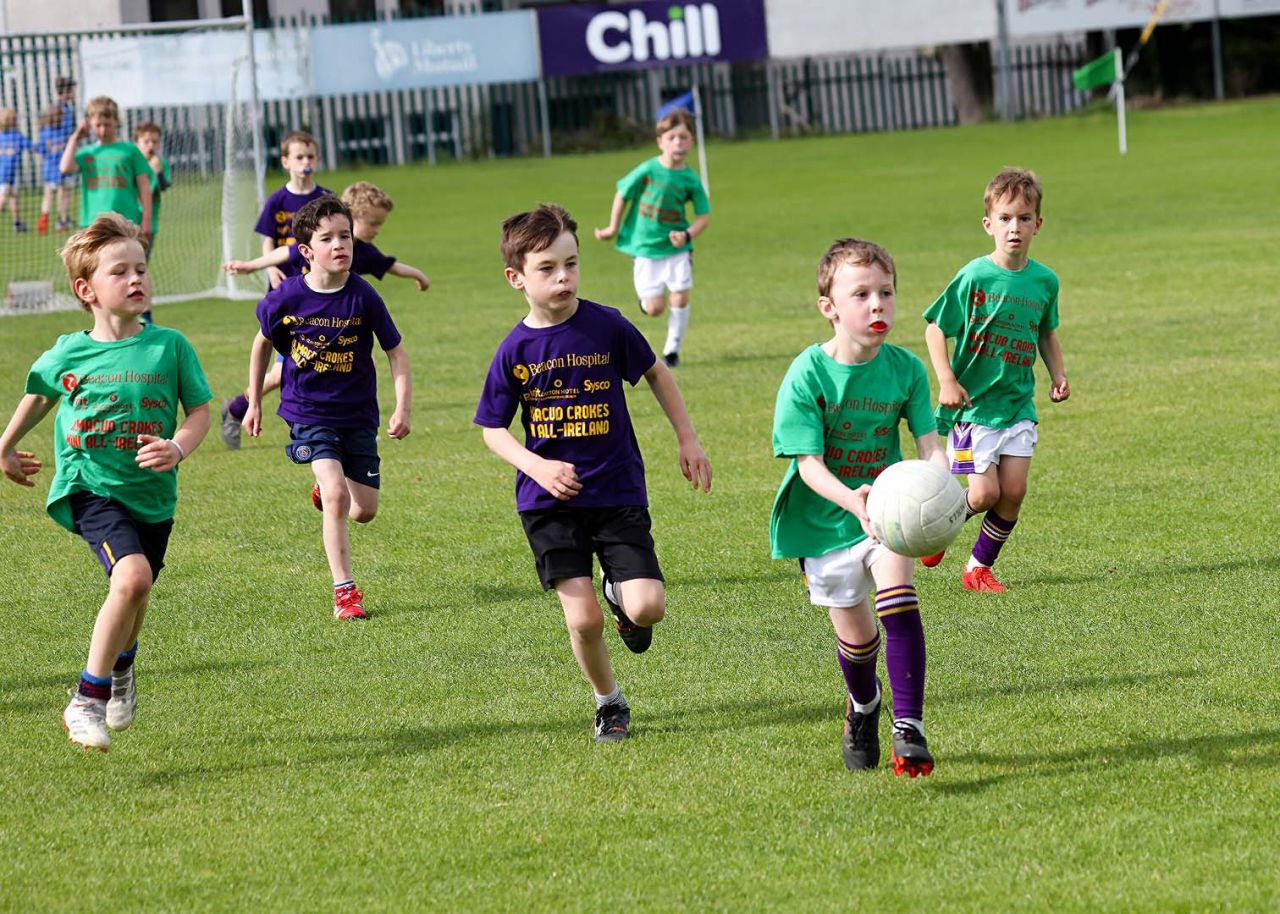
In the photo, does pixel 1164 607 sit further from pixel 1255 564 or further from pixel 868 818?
pixel 868 818

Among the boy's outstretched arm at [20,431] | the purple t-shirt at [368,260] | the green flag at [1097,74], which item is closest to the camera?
the boy's outstretched arm at [20,431]

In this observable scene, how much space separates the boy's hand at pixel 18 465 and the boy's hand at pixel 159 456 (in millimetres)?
593

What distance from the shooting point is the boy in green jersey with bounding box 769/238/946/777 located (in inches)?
208

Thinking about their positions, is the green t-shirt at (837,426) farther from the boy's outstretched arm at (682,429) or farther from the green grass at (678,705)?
the green grass at (678,705)

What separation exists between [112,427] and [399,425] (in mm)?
1669

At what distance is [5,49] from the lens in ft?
66.5

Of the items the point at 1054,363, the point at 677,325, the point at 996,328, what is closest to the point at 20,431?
the point at 996,328

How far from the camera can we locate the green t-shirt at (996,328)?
303 inches

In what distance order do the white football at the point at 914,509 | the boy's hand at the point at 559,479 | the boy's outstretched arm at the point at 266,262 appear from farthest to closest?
the boy's outstretched arm at the point at 266,262
the boy's hand at the point at 559,479
the white football at the point at 914,509

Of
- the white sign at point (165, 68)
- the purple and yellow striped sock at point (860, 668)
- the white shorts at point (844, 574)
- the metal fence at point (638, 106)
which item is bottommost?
the purple and yellow striped sock at point (860, 668)

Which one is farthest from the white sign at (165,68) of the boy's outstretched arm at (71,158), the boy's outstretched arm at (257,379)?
the boy's outstretched arm at (257,379)

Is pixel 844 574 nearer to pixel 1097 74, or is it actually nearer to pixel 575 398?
pixel 575 398

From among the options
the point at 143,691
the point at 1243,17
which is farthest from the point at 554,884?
the point at 1243,17

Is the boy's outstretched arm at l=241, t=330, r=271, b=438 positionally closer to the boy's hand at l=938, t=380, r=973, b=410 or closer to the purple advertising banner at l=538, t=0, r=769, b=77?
the boy's hand at l=938, t=380, r=973, b=410
